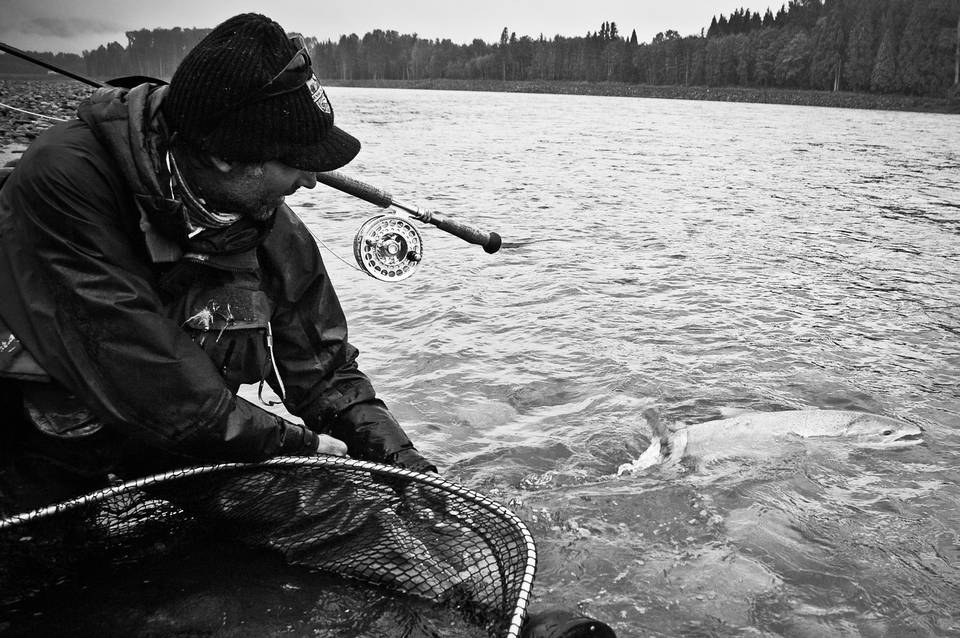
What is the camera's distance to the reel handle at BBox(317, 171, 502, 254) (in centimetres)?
352

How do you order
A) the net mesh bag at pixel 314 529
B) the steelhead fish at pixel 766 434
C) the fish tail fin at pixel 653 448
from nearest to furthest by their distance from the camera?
1. the net mesh bag at pixel 314 529
2. the fish tail fin at pixel 653 448
3. the steelhead fish at pixel 766 434

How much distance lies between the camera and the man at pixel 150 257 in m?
2.42

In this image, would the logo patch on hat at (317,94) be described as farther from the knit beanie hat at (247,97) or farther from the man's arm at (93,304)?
the man's arm at (93,304)

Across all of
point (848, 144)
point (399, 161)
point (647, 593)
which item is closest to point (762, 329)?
point (647, 593)

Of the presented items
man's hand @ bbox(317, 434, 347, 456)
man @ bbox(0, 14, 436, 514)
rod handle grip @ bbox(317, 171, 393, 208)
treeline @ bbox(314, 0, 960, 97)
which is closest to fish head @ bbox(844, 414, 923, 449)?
rod handle grip @ bbox(317, 171, 393, 208)

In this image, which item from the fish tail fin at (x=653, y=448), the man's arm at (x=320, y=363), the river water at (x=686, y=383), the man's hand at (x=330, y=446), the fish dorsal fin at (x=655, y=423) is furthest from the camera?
the fish dorsal fin at (x=655, y=423)

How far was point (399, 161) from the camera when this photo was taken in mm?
20578

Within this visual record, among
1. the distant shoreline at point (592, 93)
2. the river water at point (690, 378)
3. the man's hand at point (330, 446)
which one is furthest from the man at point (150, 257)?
the distant shoreline at point (592, 93)

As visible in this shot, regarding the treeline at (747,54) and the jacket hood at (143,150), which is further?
the treeline at (747,54)

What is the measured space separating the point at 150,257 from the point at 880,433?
15.1ft

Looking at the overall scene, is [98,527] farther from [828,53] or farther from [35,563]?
[828,53]

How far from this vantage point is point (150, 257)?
2664mm

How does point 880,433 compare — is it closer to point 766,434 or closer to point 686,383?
point 766,434

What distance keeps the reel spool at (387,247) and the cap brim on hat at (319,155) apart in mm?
1027
